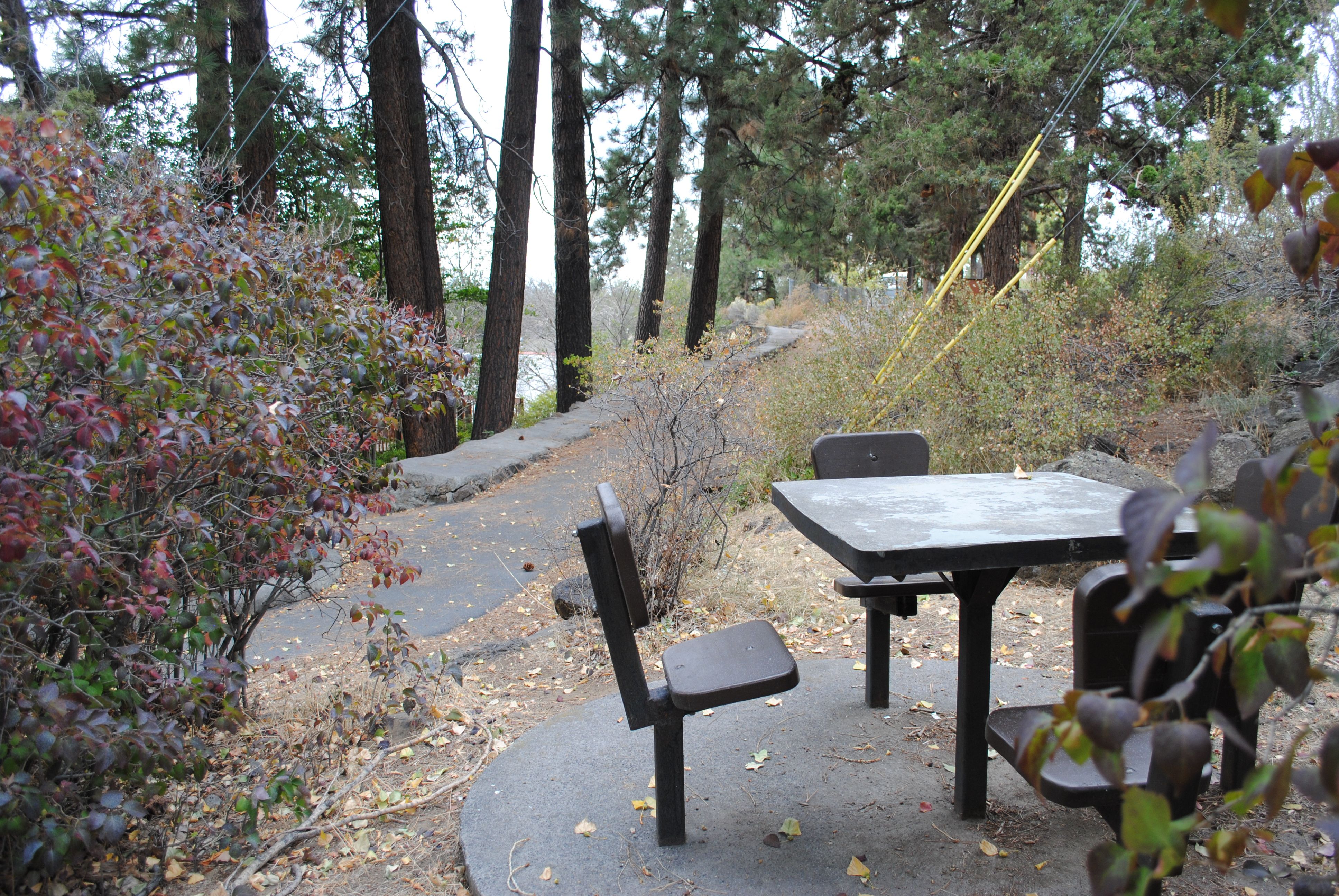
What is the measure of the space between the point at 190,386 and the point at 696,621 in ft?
8.82

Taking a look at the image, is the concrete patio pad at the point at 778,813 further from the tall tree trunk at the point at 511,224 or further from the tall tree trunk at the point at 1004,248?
the tall tree trunk at the point at 511,224

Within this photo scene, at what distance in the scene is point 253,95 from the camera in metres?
9.19

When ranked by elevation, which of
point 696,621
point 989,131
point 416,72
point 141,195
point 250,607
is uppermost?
point 416,72

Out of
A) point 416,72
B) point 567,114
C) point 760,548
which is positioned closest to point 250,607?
point 760,548

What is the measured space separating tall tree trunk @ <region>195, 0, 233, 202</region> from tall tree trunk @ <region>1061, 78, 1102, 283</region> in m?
8.95

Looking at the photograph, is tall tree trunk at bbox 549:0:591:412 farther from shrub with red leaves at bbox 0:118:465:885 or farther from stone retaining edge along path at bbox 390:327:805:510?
shrub with red leaves at bbox 0:118:465:885

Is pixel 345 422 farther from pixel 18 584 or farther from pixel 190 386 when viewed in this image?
pixel 18 584

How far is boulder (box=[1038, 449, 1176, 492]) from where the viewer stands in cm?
532

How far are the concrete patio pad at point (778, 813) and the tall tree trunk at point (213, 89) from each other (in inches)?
283

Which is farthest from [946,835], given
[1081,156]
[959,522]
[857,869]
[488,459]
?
[1081,156]

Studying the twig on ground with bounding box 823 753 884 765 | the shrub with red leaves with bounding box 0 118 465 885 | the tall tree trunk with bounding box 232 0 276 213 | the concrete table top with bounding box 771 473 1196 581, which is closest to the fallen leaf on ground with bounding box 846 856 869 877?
the twig on ground with bounding box 823 753 884 765

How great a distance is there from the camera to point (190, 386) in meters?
2.54

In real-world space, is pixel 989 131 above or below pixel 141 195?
above

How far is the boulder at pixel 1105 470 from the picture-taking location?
5.32m
